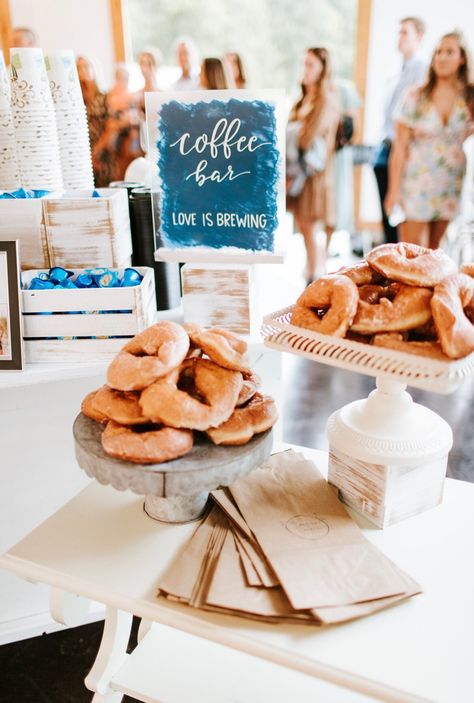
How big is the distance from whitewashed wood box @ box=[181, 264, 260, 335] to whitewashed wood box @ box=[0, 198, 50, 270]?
302 millimetres

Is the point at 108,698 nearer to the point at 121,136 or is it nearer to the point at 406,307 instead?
the point at 406,307

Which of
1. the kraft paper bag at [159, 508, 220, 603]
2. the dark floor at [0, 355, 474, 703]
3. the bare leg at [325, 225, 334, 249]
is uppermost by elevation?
the kraft paper bag at [159, 508, 220, 603]

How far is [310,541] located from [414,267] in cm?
42

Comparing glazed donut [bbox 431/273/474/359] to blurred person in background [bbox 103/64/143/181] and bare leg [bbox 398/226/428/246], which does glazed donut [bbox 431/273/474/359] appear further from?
blurred person in background [bbox 103/64/143/181]

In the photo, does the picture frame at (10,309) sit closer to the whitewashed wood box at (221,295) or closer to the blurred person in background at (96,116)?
the whitewashed wood box at (221,295)

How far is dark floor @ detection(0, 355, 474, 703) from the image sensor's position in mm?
1538

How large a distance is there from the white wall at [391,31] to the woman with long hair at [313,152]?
5.15ft

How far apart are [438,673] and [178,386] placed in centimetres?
51

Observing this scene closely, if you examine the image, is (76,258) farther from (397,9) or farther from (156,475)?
(397,9)

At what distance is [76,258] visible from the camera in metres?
1.33

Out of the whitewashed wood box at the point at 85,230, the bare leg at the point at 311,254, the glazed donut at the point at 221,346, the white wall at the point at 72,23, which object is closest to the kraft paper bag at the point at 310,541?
the glazed donut at the point at 221,346

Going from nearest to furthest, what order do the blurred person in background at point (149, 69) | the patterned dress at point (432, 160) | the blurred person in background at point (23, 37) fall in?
the patterned dress at point (432, 160), the blurred person in background at point (23, 37), the blurred person in background at point (149, 69)

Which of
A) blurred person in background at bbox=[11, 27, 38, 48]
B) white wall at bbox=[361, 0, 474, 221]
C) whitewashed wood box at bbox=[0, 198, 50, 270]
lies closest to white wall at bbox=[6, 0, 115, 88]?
blurred person in background at bbox=[11, 27, 38, 48]

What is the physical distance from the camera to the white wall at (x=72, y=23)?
547 cm
